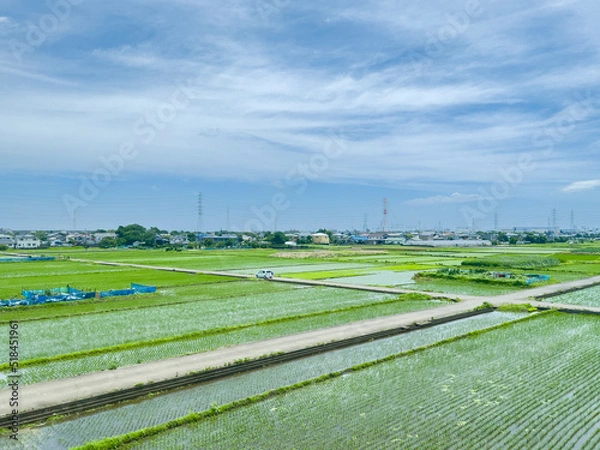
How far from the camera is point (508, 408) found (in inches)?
490

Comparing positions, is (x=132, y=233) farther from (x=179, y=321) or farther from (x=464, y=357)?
(x=464, y=357)

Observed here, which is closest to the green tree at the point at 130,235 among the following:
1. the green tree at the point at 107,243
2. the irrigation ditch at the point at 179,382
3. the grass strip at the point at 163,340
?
the green tree at the point at 107,243

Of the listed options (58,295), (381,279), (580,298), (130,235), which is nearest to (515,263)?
(381,279)

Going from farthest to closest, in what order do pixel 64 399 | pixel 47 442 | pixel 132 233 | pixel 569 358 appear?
1. pixel 132 233
2. pixel 569 358
3. pixel 64 399
4. pixel 47 442

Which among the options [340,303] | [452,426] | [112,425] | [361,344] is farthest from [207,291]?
[452,426]

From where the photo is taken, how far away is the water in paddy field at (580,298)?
2884 cm

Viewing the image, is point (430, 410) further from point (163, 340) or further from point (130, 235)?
point (130, 235)

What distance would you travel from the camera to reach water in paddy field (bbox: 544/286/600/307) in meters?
28.8

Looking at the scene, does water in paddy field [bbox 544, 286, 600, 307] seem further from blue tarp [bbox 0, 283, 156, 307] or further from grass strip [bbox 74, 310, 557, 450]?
blue tarp [bbox 0, 283, 156, 307]

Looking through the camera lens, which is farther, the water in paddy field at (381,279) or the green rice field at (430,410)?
the water in paddy field at (381,279)

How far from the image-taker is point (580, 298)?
1208 inches

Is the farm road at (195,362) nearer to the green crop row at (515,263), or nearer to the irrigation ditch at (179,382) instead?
the irrigation ditch at (179,382)

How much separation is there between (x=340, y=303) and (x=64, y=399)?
18.0 m

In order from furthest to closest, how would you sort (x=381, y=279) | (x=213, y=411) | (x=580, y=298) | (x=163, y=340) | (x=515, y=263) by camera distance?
(x=515, y=263), (x=381, y=279), (x=580, y=298), (x=163, y=340), (x=213, y=411)
